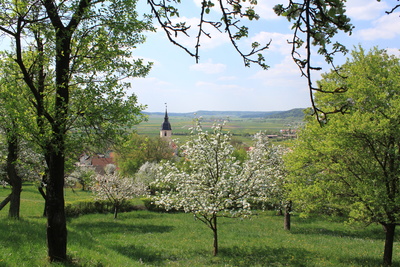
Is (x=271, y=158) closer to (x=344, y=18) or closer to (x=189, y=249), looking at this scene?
(x=189, y=249)

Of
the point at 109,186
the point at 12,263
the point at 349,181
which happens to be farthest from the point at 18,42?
the point at 109,186

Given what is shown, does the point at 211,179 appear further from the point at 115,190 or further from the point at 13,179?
the point at 115,190

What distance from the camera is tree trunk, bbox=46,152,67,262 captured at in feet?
26.7

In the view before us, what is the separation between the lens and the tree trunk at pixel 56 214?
26.7ft

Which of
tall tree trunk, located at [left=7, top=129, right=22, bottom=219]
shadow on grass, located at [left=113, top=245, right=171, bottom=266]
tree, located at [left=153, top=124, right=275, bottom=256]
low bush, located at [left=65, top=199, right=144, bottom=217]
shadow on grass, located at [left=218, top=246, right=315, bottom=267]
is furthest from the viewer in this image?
low bush, located at [left=65, top=199, right=144, bottom=217]

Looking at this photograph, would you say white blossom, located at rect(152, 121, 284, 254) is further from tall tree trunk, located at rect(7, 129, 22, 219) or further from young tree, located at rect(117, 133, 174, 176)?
young tree, located at rect(117, 133, 174, 176)

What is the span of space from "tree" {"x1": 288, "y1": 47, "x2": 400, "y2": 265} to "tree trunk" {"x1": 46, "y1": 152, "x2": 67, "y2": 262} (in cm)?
913

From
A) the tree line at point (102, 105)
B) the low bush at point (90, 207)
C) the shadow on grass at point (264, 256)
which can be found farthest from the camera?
the low bush at point (90, 207)

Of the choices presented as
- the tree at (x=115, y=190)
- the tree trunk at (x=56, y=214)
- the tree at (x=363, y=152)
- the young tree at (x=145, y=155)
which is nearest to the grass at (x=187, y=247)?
the tree trunk at (x=56, y=214)

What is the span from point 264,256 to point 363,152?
20.5 feet

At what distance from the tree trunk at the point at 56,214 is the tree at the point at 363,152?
29.9 feet

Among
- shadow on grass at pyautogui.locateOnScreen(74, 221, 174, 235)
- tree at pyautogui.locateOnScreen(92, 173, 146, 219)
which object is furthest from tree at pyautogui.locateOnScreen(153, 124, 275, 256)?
tree at pyautogui.locateOnScreen(92, 173, 146, 219)

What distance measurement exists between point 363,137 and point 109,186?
2266 cm

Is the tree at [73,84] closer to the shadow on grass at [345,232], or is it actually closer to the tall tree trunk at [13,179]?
the tall tree trunk at [13,179]
